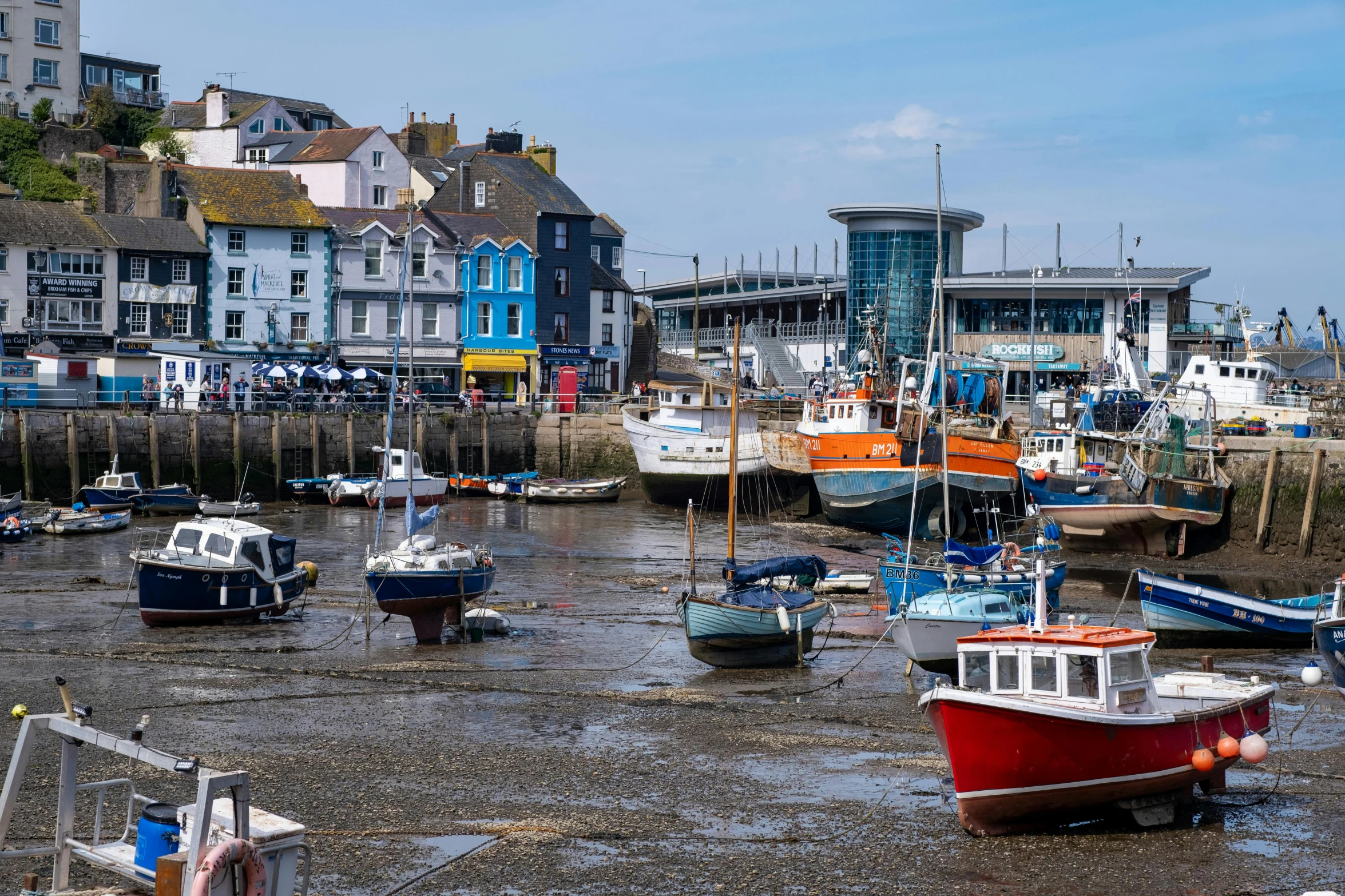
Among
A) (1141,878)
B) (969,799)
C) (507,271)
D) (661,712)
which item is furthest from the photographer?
(507,271)

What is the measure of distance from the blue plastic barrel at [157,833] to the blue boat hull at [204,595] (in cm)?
1787

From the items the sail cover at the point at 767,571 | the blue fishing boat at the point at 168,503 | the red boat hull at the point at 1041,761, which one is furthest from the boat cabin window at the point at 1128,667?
the blue fishing boat at the point at 168,503

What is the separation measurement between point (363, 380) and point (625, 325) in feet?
58.6

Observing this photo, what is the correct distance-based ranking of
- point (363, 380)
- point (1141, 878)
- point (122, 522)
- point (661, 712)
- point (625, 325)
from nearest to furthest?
point (1141, 878), point (661, 712), point (122, 522), point (363, 380), point (625, 325)

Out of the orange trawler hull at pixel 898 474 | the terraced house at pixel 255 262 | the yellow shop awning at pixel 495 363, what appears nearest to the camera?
the orange trawler hull at pixel 898 474

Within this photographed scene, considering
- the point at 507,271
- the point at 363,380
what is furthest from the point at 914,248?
the point at 363,380

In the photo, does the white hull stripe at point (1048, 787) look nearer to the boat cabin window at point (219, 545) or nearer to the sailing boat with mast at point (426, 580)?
the sailing boat with mast at point (426, 580)

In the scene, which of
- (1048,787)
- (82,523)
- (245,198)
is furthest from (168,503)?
(1048,787)

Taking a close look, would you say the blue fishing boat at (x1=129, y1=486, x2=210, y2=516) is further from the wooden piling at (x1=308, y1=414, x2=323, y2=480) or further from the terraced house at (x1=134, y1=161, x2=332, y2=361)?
the terraced house at (x1=134, y1=161, x2=332, y2=361)

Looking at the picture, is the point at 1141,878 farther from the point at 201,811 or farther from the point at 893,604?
the point at 893,604

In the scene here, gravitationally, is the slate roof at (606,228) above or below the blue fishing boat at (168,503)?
above

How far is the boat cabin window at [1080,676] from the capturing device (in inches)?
564

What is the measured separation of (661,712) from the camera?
19734 millimetres

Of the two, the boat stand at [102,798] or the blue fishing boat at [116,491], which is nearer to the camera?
the boat stand at [102,798]
